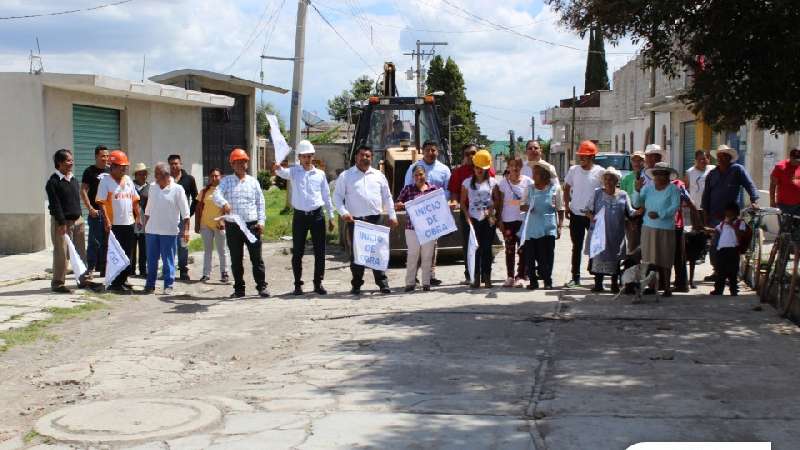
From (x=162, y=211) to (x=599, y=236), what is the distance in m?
5.35

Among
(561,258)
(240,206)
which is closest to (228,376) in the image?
(240,206)

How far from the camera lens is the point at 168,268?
11383mm

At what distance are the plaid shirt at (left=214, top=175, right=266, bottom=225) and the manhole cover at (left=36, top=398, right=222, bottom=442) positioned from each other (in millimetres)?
5041

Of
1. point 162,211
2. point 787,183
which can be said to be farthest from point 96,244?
point 787,183

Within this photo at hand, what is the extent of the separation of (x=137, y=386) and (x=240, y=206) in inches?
178

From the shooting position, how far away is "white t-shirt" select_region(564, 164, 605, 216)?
11.1 meters

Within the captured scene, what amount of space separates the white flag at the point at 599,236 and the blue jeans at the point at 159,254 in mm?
5195

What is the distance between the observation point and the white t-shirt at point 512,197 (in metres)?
11.4

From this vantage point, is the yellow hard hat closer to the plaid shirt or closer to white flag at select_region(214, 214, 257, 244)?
the plaid shirt

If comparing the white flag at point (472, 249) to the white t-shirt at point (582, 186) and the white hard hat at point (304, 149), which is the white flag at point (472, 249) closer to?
the white t-shirt at point (582, 186)

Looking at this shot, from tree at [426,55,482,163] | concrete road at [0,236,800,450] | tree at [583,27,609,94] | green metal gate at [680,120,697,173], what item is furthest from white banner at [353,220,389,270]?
tree at [583,27,609,94]

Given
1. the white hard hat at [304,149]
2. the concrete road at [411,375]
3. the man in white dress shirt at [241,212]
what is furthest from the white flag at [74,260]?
the white hard hat at [304,149]

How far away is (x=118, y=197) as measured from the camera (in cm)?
1149

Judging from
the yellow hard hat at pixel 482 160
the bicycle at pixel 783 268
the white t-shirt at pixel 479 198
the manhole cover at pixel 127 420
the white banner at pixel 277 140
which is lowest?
the manhole cover at pixel 127 420
